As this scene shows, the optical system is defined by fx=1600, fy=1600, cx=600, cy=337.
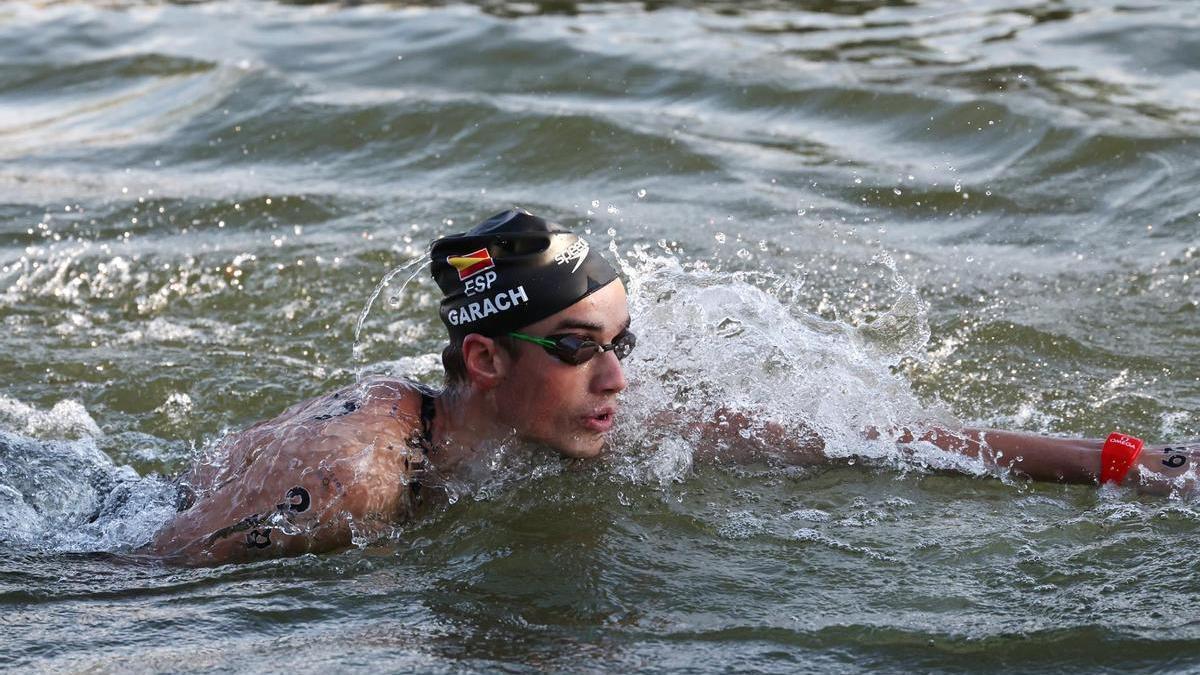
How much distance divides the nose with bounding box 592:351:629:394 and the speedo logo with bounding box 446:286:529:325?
1.13 ft

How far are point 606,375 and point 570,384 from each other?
13cm

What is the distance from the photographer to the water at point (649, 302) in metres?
5.12

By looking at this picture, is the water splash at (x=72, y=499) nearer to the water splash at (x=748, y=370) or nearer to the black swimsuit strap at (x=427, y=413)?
the black swimsuit strap at (x=427, y=413)

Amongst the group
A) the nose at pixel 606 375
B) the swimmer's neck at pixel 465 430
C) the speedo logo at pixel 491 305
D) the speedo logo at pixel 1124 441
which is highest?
the speedo logo at pixel 491 305

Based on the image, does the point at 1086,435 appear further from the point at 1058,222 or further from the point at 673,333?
the point at 1058,222

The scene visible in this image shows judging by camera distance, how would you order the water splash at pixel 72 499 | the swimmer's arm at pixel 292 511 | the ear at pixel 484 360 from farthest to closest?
the water splash at pixel 72 499 < the ear at pixel 484 360 < the swimmer's arm at pixel 292 511

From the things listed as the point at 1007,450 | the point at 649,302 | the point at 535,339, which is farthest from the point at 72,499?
the point at 1007,450

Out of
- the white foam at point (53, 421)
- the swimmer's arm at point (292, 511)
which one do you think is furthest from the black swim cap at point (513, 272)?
the white foam at point (53, 421)

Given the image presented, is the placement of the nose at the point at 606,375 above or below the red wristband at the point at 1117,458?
above

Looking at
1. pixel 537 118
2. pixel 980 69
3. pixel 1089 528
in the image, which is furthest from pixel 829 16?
pixel 1089 528

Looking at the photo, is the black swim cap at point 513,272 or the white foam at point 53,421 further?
the white foam at point 53,421

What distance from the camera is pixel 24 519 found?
20.4 ft

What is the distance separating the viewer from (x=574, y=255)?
5.71 m

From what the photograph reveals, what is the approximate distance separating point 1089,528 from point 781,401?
1396mm
